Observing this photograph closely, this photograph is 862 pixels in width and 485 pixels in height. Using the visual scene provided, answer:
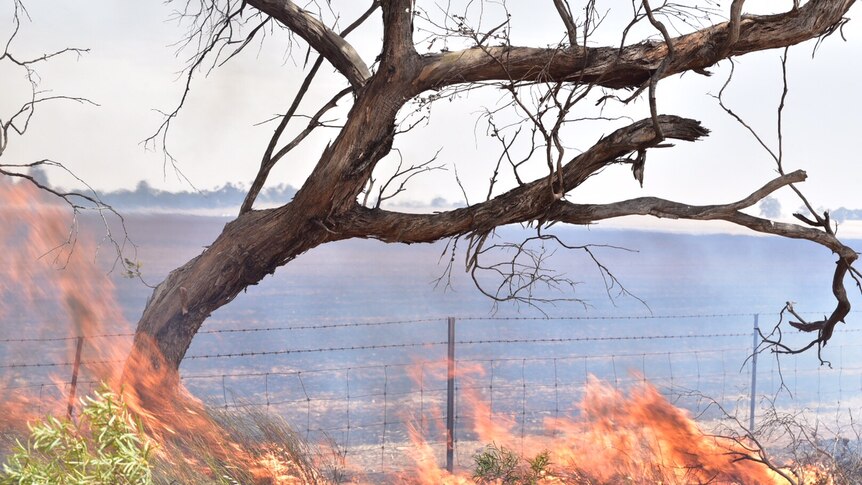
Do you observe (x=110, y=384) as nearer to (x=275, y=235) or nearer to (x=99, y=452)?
(x=275, y=235)

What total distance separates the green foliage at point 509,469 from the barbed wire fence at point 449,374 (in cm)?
91

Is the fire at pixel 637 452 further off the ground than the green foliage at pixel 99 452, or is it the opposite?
the green foliage at pixel 99 452

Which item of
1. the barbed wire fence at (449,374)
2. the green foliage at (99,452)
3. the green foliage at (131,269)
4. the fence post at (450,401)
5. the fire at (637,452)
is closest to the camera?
the green foliage at (99,452)

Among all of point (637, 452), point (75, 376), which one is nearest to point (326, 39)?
point (75, 376)

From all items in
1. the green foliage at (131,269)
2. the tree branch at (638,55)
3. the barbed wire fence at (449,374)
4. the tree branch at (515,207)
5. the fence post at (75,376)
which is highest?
the tree branch at (638,55)

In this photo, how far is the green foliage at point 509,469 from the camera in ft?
17.5

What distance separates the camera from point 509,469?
216 inches

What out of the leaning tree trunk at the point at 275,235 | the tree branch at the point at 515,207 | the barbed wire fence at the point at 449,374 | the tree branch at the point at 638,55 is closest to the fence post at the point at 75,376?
the barbed wire fence at the point at 449,374

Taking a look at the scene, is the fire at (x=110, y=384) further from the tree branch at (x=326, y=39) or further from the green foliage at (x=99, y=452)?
the tree branch at (x=326, y=39)

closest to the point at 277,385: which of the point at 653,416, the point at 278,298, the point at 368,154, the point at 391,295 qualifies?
the point at 278,298

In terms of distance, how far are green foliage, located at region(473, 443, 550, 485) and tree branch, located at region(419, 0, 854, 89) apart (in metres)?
2.38

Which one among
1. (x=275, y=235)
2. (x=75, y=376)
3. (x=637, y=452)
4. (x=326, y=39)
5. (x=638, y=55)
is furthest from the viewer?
(x=637, y=452)

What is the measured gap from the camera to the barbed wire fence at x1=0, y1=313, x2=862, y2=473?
703 cm

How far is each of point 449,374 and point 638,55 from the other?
288 cm
